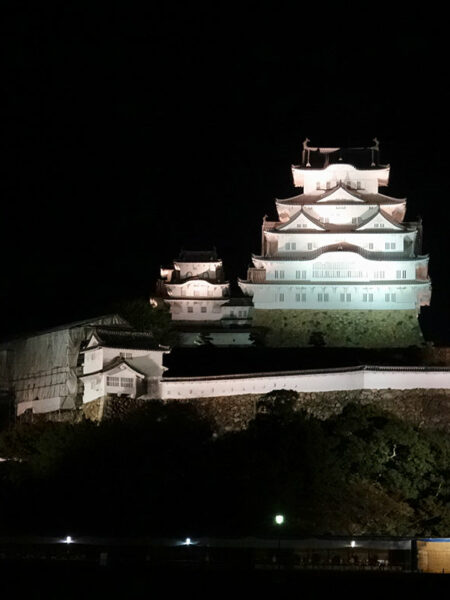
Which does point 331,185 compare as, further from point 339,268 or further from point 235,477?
point 235,477

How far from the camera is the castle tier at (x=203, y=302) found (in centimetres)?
6400

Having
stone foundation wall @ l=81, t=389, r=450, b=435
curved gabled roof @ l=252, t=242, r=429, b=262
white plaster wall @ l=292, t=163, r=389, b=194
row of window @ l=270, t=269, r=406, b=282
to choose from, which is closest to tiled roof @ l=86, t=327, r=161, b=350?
stone foundation wall @ l=81, t=389, r=450, b=435

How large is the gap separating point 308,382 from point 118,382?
6.68 meters

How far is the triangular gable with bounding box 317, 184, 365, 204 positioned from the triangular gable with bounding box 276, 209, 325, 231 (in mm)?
1403

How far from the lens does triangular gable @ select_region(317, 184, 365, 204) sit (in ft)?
220

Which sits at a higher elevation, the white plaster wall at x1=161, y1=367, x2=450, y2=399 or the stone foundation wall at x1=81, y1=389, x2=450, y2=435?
the white plaster wall at x1=161, y1=367, x2=450, y2=399

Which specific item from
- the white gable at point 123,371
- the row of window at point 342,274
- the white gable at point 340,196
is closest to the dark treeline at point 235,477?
the white gable at point 123,371

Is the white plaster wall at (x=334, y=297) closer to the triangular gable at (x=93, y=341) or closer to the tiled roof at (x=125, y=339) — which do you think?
the tiled roof at (x=125, y=339)

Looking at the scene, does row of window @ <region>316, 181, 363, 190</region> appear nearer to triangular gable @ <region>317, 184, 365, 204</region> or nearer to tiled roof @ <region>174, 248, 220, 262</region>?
triangular gable @ <region>317, 184, 365, 204</region>

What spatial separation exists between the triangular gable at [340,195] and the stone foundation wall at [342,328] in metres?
5.95

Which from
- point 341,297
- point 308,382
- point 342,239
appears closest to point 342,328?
point 341,297

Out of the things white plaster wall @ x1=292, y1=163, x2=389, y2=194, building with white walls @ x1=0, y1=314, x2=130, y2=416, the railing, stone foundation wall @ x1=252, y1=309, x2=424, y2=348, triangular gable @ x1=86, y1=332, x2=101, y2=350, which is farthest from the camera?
white plaster wall @ x1=292, y1=163, x2=389, y2=194

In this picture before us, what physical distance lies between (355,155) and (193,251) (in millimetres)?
8649

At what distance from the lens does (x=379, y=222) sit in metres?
65.8
